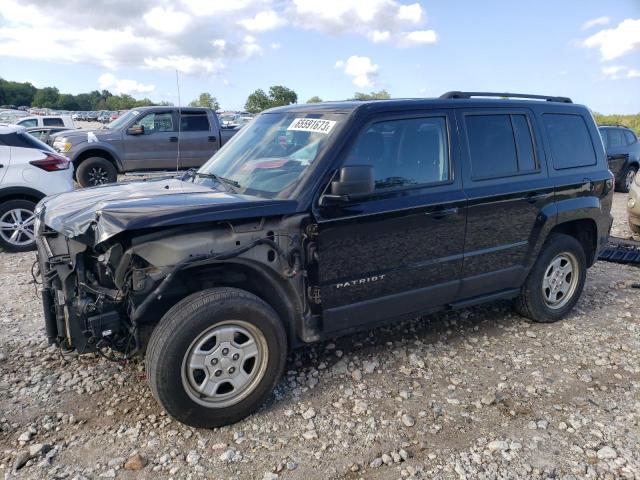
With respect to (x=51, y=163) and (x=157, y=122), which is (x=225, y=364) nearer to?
(x=51, y=163)

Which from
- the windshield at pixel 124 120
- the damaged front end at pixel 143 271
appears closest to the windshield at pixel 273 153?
the damaged front end at pixel 143 271

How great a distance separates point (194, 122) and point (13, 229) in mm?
6032

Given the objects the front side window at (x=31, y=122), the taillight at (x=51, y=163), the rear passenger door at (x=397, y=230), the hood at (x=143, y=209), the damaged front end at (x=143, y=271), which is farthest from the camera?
the front side window at (x=31, y=122)

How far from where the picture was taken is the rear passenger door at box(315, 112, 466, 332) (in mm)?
3283

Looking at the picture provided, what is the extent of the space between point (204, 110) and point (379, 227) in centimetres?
997

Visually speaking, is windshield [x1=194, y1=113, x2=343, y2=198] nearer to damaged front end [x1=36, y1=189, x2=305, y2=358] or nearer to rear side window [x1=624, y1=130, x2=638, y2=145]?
damaged front end [x1=36, y1=189, x2=305, y2=358]

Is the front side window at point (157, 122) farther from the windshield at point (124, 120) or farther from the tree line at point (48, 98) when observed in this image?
the tree line at point (48, 98)

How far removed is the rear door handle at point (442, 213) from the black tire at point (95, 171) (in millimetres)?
9558

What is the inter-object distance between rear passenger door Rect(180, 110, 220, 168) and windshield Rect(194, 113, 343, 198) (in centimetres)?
842

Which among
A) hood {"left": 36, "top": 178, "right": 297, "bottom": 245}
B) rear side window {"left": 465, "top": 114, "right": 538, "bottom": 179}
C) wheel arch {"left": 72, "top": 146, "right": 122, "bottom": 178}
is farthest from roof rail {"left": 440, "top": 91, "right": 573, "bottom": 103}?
wheel arch {"left": 72, "top": 146, "right": 122, "bottom": 178}

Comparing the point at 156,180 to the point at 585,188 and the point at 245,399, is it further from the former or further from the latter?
the point at 585,188

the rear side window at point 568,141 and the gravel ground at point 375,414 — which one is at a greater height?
Answer: the rear side window at point 568,141

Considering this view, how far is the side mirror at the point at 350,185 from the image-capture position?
9.97 feet

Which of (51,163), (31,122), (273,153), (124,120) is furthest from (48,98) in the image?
(273,153)
